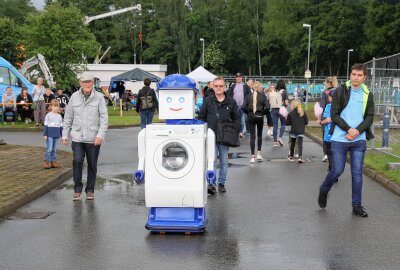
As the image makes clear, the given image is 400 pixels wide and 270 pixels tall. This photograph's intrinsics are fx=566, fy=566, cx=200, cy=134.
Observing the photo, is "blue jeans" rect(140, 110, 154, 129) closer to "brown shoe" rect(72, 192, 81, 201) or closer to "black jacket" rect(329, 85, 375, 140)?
"brown shoe" rect(72, 192, 81, 201)

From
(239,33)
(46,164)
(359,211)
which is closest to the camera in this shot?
(359,211)

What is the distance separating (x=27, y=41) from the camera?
34688mm

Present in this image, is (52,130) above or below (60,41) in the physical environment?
below

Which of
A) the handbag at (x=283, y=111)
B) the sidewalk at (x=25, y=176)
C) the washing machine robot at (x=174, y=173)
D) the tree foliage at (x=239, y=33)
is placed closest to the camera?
the washing machine robot at (x=174, y=173)

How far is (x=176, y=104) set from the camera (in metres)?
7.12

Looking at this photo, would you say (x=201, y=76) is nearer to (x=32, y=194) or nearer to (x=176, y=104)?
(x=32, y=194)

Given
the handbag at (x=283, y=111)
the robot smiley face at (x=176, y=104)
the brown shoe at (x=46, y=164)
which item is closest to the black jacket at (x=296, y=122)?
the handbag at (x=283, y=111)

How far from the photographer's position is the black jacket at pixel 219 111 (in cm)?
912

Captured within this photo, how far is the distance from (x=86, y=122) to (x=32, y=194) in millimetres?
1433

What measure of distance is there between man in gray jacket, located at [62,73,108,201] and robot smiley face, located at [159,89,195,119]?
1751 mm

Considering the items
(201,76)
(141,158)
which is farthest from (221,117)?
(201,76)

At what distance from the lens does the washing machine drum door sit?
666 cm

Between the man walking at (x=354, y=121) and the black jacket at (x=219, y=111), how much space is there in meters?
1.98

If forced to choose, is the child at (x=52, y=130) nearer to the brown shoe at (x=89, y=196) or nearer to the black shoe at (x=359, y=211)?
the brown shoe at (x=89, y=196)
